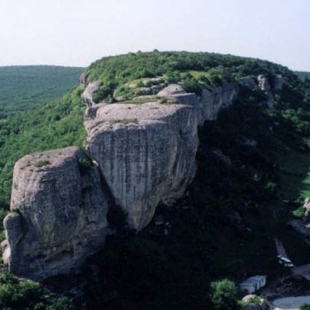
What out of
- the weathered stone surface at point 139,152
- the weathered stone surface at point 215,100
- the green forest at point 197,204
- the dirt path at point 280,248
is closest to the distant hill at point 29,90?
the green forest at point 197,204

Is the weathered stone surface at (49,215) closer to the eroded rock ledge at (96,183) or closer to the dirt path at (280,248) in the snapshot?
the eroded rock ledge at (96,183)

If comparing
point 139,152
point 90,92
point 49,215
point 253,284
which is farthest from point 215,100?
point 49,215

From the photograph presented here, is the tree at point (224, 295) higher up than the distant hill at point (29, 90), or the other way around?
the tree at point (224, 295)

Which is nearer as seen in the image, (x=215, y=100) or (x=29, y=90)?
(x=215, y=100)

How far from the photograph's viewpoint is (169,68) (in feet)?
239

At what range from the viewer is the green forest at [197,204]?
43062mm

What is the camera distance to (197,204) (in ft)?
173

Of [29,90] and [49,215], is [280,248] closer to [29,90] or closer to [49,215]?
[49,215]

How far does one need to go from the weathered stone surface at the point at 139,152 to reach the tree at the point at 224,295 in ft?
23.2

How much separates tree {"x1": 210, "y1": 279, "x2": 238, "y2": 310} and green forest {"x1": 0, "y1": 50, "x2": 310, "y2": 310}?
0.07m

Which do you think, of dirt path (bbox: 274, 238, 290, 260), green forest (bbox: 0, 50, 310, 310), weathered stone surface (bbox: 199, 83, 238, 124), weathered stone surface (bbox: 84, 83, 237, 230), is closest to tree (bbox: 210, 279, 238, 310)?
green forest (bbox: 0, 50, 310, 310)

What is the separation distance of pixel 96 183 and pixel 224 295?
11139mm

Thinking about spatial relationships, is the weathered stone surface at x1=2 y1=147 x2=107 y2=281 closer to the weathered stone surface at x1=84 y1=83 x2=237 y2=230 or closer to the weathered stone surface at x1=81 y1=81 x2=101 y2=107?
the weathered stone surface at x1=84 y1=83 x2=237 y2=230

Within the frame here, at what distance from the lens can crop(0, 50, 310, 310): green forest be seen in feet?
141
